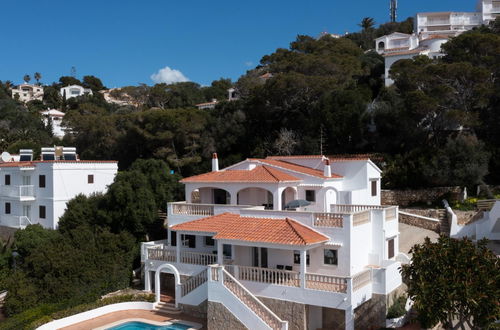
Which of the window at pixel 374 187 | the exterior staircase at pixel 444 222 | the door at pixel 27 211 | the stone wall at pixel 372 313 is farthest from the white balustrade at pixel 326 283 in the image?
the door at pixel 27 211

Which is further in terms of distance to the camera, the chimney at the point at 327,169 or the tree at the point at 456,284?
the chimney at the point at 327,169

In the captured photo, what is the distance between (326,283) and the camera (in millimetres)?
18000

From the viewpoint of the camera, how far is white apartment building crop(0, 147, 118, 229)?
1319 inches

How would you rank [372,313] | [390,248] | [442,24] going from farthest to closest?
[442,24] → [390,248] → [372,313]

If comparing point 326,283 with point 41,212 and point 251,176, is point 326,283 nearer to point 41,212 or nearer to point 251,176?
point 251,176

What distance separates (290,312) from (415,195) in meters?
19.1

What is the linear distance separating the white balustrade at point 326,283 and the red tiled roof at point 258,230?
4.62 feet

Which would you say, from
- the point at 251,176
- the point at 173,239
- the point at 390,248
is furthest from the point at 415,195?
the point at 173,239

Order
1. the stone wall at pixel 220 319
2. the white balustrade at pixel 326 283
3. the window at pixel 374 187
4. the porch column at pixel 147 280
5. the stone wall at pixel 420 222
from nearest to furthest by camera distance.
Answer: the white balustrade at pixel 326 283 → the stone wall at pixel 220 319 → the porch column at pixel 147 280 → the window at pixel 374 187 → the stone wall at pixel 420 222

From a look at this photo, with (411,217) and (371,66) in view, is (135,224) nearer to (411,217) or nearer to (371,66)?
(411,217)

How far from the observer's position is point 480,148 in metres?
32.4

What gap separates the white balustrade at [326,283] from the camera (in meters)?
17.6

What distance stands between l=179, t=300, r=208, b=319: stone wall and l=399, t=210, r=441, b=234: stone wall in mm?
15425

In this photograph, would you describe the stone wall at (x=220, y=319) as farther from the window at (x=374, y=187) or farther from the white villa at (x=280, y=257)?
the window at (x=374, y=187)
